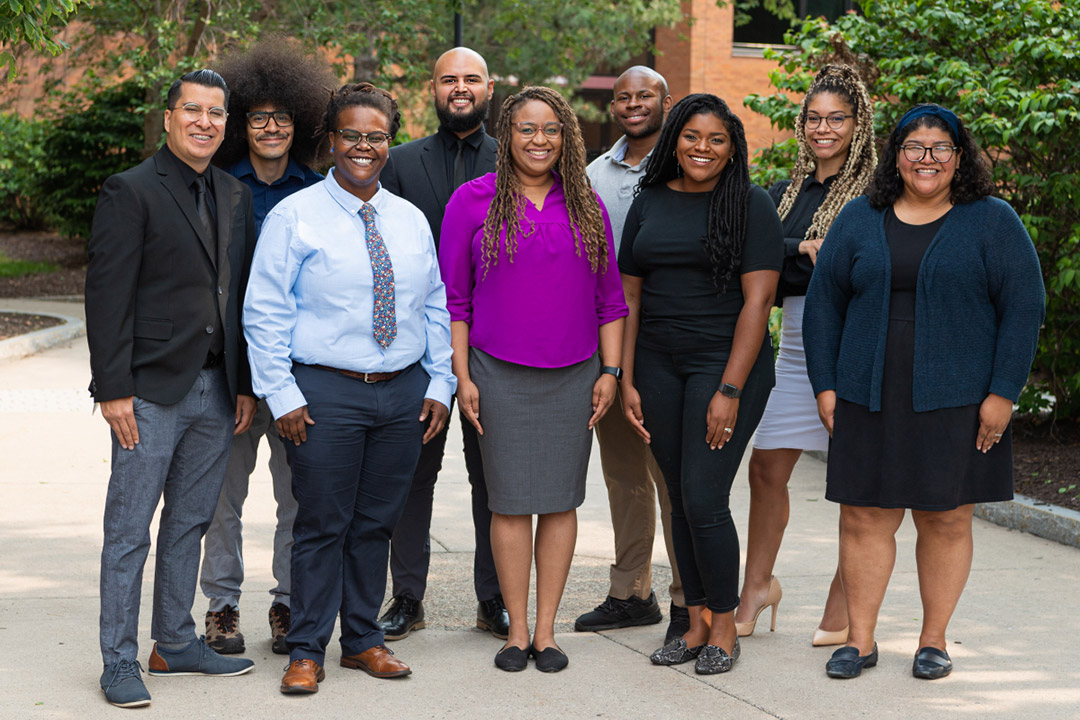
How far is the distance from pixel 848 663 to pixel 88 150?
19196 millimetres

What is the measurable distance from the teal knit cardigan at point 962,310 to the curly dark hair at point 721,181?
0.46 metres

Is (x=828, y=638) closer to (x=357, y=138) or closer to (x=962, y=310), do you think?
(x=962, y=310)

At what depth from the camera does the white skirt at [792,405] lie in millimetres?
4766

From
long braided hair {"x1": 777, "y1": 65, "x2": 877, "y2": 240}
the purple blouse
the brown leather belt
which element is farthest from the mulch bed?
the brown leather belt

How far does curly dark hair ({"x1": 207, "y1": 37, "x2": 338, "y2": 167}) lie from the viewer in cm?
461

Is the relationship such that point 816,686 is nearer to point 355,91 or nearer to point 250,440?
point 250,440

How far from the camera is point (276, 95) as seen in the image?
4.61 metres

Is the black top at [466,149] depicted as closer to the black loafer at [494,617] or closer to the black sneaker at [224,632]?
the black loafer at [494,617]

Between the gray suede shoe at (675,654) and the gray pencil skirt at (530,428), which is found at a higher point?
the gray pencil skirt at (530,428)

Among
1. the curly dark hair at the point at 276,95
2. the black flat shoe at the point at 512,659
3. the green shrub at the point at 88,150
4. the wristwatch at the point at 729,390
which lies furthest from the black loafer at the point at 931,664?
the green shrub at the point at 88,150

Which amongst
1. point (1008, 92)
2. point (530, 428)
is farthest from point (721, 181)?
point (1008, 92)

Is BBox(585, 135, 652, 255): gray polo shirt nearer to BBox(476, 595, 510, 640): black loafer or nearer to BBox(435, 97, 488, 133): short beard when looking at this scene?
BBox(435, 97, 488, 133): short beard

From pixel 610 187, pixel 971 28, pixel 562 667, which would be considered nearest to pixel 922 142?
pixel 610 187

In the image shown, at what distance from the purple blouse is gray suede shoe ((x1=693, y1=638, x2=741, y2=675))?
118 centimetres
